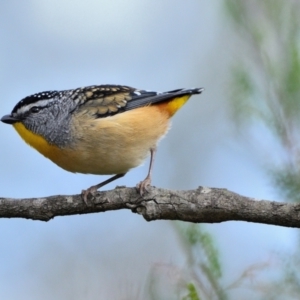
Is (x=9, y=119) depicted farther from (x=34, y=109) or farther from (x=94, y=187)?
(x=94, y=187)

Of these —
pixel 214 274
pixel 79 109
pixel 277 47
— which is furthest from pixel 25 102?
pixel 214 274

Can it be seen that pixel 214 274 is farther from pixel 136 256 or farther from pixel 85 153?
pixel 136 256

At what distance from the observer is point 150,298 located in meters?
2.06

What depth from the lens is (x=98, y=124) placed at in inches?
202

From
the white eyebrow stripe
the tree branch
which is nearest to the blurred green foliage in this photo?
the tree branch

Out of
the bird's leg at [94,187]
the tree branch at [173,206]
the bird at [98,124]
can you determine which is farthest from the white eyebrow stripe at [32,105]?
the tree branch at [173,206]

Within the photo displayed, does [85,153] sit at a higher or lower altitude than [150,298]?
higher

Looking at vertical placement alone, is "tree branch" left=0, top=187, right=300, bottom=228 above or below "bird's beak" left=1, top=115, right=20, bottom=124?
below

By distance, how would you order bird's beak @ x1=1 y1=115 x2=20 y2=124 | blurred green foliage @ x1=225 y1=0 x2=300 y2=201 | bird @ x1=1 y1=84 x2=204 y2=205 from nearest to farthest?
blurred green foliage @ x1=225 y1=0 x2=300 y2=201 → bird @ x1=1 y1=84 x2=204 y2=205 → bird's beak @ x1=1 y1=115 x2=20 y2=124

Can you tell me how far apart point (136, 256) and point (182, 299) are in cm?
466

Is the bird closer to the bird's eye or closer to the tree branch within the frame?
the bird's eye

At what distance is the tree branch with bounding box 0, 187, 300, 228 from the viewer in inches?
128

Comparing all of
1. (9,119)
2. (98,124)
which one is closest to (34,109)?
(9,119)

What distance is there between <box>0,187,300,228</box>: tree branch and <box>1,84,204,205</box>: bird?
56 cm
